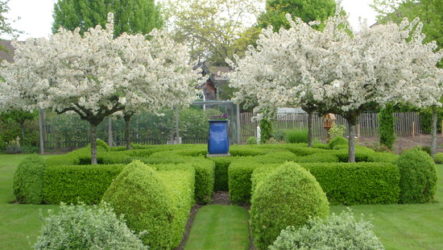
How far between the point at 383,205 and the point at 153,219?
592 centimetres

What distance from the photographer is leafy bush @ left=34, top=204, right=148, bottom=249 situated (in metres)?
4.96

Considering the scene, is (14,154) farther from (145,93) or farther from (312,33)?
(312,33)

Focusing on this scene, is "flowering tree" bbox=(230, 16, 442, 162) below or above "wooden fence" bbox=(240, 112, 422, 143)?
above

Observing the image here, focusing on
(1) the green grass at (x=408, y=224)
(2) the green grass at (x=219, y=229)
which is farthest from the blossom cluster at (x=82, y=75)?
(1) the green grass at (x=408, y=224)

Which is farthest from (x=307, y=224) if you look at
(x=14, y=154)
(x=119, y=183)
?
(x=14, y=154)

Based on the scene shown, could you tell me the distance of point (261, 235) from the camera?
5773mm

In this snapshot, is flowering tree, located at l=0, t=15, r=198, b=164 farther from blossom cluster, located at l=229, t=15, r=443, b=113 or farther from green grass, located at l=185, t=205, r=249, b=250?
green grass, located at l=185, t=205, r=249, b=250

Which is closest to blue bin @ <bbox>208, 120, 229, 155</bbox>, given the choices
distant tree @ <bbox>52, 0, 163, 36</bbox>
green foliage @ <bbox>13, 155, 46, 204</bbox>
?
green foliage @ <bbox>13, 155, 46, 204</bbox>

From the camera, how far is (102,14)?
27109mm

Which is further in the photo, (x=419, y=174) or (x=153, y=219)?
(x=419, y=174)

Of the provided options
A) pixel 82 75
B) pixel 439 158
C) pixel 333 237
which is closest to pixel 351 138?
pixel 333 237

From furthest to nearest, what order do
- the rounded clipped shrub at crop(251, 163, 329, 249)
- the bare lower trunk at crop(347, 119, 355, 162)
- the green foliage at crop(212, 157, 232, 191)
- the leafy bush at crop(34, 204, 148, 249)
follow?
the green foliage at crop(212, 157, 232, 191) → the bare lower trunk at crop(347, 119, 355, 162) → the rounded clipped shrub at crop(251, 163, 329, 249) → the leafy bush at crop(34, 204, 148, 249)

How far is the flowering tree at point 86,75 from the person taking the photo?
9.80 m

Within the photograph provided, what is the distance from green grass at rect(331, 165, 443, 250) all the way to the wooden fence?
14.7 metres
